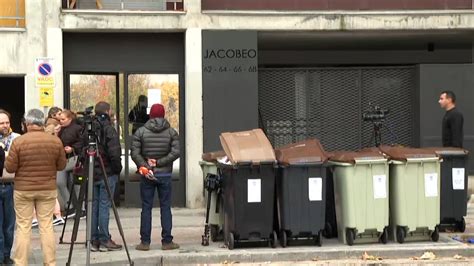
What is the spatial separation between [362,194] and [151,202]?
8.78ft

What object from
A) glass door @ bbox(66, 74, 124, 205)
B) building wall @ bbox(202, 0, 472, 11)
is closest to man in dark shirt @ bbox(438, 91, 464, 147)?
building wall @ bbox(202, 0, 472, 11)

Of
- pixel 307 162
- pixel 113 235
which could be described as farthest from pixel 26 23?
pixel 307 162

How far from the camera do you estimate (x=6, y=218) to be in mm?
8008

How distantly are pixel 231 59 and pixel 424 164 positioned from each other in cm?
511

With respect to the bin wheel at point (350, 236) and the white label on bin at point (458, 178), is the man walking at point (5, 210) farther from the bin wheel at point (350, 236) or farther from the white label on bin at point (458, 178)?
the white label on bin at point (458, 178)

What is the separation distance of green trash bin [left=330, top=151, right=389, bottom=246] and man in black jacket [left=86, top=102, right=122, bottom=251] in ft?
9.37

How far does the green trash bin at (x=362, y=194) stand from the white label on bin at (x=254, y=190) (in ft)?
3.59

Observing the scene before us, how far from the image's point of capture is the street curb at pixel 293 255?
8.31 meters

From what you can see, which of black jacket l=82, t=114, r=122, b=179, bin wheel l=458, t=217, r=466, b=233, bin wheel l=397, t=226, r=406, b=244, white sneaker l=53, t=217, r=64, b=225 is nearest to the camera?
black jacket l=82, t=114, r=122, b=179

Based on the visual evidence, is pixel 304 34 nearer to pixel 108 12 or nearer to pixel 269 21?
pixel 269 21

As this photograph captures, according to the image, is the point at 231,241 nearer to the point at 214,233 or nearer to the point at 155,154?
the point at 214,233

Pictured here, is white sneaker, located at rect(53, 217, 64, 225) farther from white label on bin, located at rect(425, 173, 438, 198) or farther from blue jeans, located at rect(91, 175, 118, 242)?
white label on bin, located at rect(425, 173, 438, 198)

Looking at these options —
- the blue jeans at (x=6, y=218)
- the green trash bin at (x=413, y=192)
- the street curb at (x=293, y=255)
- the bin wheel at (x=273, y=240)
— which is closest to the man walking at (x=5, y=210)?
the blue jeans at (x=6, y=218)

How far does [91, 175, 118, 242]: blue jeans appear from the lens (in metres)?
8.64
